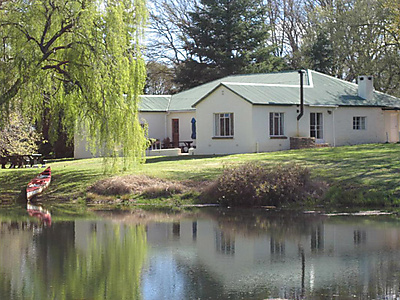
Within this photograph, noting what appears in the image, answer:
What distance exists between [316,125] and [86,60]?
17529mm

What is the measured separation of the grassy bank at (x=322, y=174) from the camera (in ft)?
70.6

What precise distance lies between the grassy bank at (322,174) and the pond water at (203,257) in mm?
2660

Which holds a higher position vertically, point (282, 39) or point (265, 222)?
point (282, 39)

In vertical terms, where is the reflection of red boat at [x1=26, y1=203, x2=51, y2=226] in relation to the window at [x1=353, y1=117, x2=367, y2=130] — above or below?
below

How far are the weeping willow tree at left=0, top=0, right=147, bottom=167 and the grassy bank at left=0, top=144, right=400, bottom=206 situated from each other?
1945mm

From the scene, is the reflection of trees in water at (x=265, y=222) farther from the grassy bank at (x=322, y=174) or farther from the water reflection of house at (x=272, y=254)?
the grassy bank at (x=322, y=174)

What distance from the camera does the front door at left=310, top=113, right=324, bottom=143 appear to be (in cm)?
3822

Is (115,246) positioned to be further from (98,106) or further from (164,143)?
(164,143)

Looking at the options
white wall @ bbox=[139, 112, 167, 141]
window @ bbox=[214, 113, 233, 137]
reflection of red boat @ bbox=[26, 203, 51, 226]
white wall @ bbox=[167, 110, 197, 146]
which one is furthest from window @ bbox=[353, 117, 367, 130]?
reflection of red boat @ bbox=[26, 203, 51, 226]

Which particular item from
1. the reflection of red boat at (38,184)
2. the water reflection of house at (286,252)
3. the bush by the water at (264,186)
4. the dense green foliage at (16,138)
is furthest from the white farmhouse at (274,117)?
the water reflection of house at (286,252)

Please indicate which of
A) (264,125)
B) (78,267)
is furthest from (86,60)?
(264,125)

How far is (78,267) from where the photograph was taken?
12.8m

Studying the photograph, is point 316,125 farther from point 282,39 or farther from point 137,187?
point 282,39

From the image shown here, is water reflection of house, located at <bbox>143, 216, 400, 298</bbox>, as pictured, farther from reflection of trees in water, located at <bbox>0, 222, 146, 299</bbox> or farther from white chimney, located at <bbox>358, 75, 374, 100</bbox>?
white chimney, located at <bbox>358, 75, 374, 100</bbox>
